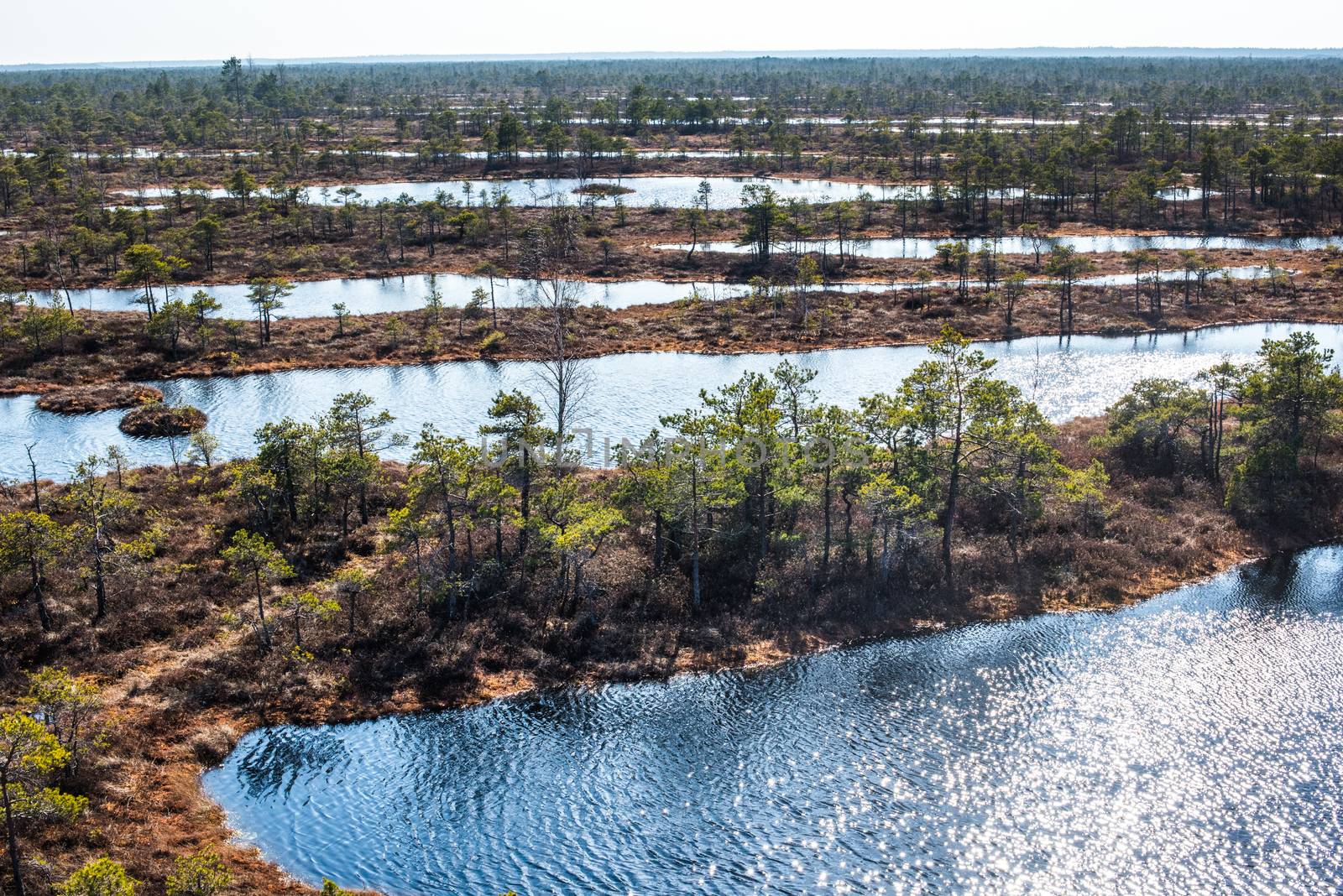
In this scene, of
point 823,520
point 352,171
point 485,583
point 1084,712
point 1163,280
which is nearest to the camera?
point 1084,712

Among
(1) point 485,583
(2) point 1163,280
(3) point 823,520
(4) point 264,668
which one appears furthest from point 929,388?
(2) point 1163,280

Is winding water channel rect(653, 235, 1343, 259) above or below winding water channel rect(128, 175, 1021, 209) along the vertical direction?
below

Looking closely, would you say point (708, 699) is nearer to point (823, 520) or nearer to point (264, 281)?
point (823, 520)

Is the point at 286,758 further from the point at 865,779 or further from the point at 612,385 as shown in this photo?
the point at 612,385

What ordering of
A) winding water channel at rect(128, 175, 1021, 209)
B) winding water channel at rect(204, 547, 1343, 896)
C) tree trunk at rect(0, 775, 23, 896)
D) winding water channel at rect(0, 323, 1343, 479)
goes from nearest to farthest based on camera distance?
tree trunk at rect(0, 775, 23, 896), winding water channel at rect(204, 547, 1343, 896), winding water channel at rect(0, 323, 1343, 479), winding water channel at rect(128, 175, 1021, 209)

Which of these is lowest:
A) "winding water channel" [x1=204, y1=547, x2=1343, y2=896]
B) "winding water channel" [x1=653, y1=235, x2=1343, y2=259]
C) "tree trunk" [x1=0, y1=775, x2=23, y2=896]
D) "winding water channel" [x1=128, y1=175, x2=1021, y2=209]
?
"winding water channel" [x1=204, y1=547, x2=1343, y2=896]

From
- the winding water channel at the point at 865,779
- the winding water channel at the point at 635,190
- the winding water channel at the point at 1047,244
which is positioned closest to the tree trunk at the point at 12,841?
the winding water channel at the point at 865,779

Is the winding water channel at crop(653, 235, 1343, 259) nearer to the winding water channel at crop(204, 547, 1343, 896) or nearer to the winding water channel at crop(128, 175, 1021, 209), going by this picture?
the winding water channel at crop(128, 175, 1021, 209)

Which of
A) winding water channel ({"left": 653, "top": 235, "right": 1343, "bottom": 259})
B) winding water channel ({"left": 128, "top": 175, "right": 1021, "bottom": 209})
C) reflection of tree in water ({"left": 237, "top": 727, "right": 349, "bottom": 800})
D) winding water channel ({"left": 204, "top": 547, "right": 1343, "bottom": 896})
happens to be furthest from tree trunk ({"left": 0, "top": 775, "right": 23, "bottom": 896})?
winding water channel ({"left": 128, "top": 175, "right": 1021, "bottom": 209})
